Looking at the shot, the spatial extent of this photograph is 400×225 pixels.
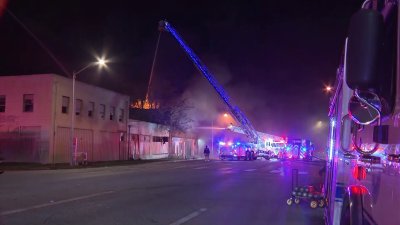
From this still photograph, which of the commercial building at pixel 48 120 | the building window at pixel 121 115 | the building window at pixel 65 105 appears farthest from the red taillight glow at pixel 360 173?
the building window at pixel 121 115

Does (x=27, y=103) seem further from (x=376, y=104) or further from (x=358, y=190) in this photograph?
(x=376, y=104)

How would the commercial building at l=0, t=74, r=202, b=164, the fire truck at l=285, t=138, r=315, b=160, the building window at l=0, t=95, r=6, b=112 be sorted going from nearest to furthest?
1. the commercial building at l=0, t=74, r=202, b=164
2. the building window at l=0, t=95, r=6, b=112
3. the fire truck at l=285, t=138, r=315, b=160

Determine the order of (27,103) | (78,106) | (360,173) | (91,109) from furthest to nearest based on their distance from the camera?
1. (91,109)
2. (78,106)
3. (27,103)
4. (360,173)

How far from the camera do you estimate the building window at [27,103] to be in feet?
120

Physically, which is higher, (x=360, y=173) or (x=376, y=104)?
(x=376, y=104)

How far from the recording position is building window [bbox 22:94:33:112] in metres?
36.5

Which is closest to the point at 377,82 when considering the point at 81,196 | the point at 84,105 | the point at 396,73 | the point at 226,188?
the point at 396,73

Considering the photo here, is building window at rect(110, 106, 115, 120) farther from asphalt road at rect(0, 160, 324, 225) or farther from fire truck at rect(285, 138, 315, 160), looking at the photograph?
asphalt road at rect(0, 160, 324, 225)

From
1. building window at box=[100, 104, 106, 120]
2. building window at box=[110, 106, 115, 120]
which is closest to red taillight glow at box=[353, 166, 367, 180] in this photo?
building window at box=[100, 104, 106, 120]

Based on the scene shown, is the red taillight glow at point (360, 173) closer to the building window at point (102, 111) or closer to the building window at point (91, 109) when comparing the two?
the building window at point (91, 109)

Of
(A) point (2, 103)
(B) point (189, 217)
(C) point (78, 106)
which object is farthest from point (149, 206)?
(C) point (78, 106)

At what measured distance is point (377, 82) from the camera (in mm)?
2898

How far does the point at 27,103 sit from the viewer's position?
36656mm

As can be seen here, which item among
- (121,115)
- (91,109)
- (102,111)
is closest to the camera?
(91,109)
